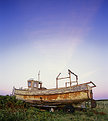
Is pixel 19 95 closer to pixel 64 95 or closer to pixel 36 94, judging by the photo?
pixel 36 94

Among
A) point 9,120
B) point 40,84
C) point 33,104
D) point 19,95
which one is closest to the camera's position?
point 9,120

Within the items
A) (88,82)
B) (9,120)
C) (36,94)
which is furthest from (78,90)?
(9,120)

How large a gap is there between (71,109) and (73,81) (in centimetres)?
377

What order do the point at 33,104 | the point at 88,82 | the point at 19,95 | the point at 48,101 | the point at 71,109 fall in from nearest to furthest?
the point at 88,82 < the point at 71,109 < the point at 48,101 < the point at 33,104 < the point at 19,95

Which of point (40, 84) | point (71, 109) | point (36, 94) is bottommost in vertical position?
point (71, 109)

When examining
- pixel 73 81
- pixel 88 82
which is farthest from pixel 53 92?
pixel 88 82

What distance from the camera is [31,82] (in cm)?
2059

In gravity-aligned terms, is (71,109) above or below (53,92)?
below

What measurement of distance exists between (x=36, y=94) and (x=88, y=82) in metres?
8.68

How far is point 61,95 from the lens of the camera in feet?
49.8

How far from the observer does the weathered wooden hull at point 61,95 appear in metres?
13.5

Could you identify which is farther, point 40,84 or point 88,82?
point 40,84

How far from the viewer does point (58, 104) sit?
1467 cm

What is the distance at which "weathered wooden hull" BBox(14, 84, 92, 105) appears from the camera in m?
13.5
